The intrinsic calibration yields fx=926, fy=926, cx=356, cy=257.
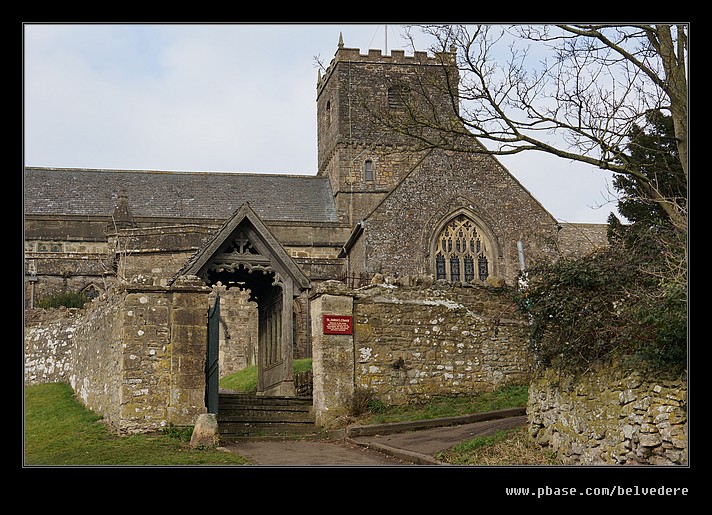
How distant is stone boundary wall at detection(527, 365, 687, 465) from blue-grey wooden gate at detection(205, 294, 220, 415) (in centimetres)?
623

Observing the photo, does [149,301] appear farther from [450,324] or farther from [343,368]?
[450,324]

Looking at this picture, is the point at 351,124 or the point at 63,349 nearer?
the point at 63,349

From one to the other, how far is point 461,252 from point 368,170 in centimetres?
1270

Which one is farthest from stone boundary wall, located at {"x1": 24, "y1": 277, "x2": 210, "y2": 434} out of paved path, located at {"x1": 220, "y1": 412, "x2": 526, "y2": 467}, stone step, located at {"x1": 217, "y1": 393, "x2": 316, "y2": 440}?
paved path, located at {"x1": 220, "y1": 412, "x2": 526, "y2": 467}

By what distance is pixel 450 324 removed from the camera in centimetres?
1798

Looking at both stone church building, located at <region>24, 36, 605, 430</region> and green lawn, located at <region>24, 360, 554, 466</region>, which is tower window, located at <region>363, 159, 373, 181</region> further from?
green lawn, located at <region>24, 360, 554, 466</region>

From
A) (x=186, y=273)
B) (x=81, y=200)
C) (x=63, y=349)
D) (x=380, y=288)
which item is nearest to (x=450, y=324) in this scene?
(x=380, y=288)

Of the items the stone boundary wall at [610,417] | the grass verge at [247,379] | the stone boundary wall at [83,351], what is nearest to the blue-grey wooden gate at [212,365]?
the stone boundary wall at [83,351]

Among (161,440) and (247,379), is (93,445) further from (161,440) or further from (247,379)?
(247,379)

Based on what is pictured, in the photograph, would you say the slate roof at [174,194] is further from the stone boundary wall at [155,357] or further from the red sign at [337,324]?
the stone boundary wall at [155,357]

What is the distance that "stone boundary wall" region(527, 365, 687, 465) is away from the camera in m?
9.74

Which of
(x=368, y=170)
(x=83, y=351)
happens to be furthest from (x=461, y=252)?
(x=83, y=351)

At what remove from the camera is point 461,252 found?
37.3m

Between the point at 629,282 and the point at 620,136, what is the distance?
3065 millimetres
